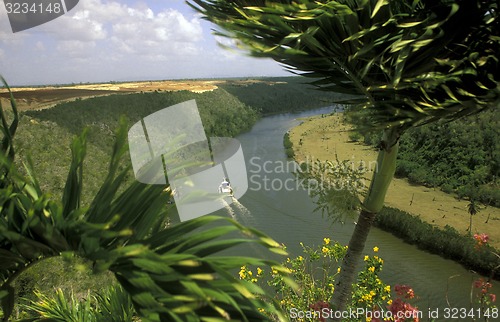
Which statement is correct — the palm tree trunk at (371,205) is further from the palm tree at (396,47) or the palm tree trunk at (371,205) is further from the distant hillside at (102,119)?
the distant hillside at (102,119)

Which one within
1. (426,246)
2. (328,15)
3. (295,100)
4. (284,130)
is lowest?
(295,100)

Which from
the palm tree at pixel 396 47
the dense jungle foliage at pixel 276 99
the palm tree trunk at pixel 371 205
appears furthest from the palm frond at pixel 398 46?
the dense jungle foliage at pixel 276 99

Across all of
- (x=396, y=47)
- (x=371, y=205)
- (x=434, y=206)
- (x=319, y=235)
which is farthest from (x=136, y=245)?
(x=434, y=206)

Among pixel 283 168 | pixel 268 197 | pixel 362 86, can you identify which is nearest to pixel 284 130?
pixel 283 168

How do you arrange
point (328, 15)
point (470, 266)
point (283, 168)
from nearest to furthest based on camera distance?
1. point (328, 15)
2. point (470, 266)
3. point (283, 168)

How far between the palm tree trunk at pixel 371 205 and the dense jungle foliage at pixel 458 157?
1939 centimetres

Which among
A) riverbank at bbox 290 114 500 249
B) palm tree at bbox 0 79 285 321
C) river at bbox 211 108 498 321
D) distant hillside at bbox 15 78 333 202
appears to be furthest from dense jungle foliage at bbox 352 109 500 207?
palm tree at bbox 0 79 285 321

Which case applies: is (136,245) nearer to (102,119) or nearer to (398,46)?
(398,46)

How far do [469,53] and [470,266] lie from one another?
13705 millimetres

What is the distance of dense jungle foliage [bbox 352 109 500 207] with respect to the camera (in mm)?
20844

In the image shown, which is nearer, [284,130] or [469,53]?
[469,53]

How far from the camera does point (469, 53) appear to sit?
1559mm

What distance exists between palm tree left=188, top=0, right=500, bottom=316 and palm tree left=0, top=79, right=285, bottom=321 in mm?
829

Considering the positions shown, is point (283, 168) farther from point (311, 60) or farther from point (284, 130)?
point (311, 60)
